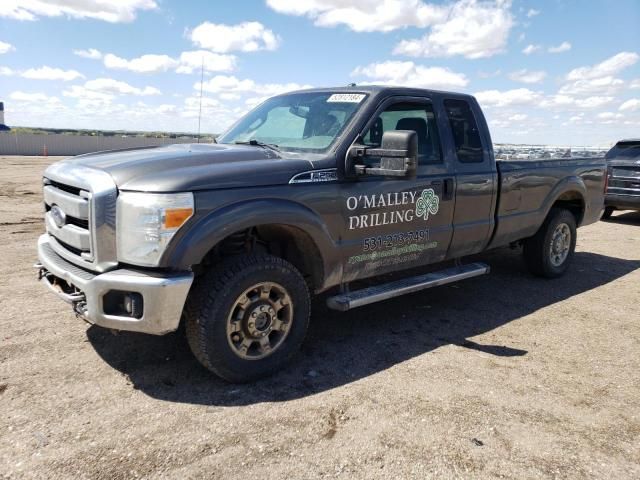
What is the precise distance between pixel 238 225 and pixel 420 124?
7.01 ft

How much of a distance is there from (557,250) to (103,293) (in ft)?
17.1

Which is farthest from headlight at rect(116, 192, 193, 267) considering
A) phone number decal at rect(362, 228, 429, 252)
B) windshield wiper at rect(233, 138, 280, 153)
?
phone number decal at rect(362, 228, 429, 252)

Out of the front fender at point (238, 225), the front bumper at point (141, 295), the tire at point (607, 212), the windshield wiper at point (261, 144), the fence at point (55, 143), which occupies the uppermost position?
the windshield wiper at point (261, 144)

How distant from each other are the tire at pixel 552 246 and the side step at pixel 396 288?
1.39 metres

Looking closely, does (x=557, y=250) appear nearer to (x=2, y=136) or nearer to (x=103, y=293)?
(x=103, y=293)

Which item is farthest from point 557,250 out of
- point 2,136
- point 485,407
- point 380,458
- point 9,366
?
point 2,136

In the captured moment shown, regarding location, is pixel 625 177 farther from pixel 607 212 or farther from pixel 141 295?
pixel 141 295

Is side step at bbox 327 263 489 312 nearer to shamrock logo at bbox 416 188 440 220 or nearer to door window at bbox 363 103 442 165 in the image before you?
shamrock logo at bbox 416 188 440 220

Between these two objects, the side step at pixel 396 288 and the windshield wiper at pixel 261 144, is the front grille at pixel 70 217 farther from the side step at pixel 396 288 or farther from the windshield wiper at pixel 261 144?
the side step at pixel 396 288

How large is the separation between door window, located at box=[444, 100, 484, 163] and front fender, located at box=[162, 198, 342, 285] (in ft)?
5.88

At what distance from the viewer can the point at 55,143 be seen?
36344 mm

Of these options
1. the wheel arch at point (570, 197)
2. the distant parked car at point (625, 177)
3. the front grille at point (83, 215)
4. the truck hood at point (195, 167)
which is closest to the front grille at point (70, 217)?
the front grille at point (83, 215)

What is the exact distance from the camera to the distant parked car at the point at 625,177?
34.0 ft

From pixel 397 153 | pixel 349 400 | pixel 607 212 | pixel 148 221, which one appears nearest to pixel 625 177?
pixel 607 212
